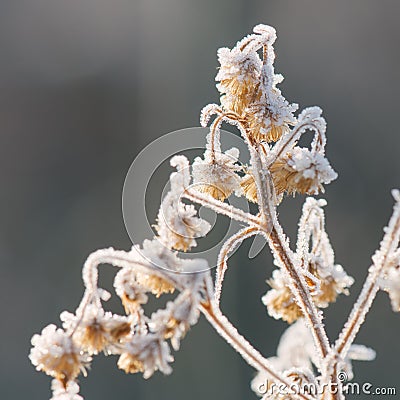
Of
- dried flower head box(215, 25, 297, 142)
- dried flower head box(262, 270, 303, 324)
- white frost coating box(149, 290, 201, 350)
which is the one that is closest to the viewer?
white frost coating box(149, 290, 201, 350)

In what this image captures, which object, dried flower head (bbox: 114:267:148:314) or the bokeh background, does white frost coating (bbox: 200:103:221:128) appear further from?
the bokeh background

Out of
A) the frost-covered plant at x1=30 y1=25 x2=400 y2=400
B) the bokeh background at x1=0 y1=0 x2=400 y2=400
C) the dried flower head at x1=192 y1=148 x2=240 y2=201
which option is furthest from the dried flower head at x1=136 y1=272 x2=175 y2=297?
the bokeh background at x1=0 y1=0 x2=400 y2=400

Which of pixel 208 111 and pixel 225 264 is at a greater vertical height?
pixel 208 111

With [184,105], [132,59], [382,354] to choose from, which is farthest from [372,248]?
[132,59]

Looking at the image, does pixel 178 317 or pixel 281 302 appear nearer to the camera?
pixel 178 317

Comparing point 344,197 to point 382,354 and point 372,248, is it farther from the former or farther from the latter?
point 382,354

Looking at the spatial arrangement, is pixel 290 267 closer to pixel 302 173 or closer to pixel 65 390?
pixel 302 173

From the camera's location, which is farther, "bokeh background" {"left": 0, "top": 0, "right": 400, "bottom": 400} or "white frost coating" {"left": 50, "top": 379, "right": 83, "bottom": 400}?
"bokeh background" {"left": 0, "top": 0, "right": 400, "bottom": 400}

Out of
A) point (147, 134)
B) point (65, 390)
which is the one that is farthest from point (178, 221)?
point (147, 134)
